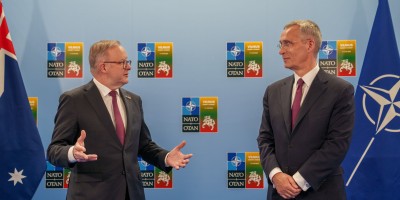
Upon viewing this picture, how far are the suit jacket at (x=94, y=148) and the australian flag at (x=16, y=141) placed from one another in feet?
2.84

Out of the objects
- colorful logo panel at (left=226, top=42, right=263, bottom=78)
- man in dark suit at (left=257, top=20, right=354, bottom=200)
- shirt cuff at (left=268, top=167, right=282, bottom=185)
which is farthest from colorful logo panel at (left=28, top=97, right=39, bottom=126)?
shirt cuff at (left=268, top=167, right=282, bottom=185)

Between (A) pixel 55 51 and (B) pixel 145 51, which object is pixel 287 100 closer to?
(B) pixel 145 51

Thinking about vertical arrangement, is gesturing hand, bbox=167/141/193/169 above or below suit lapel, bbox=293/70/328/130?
below

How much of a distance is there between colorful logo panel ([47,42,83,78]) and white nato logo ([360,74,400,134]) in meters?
2.30

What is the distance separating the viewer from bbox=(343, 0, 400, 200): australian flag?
352 centimetres

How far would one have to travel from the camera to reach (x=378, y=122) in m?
3.56

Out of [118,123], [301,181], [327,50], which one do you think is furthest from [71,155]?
[327,50]

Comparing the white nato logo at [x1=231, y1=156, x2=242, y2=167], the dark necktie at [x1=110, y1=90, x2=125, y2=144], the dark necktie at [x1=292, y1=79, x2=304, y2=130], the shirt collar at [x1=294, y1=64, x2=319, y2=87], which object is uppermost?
the shirt collar at [x1=294, y1=64, x2=319, y2=87]

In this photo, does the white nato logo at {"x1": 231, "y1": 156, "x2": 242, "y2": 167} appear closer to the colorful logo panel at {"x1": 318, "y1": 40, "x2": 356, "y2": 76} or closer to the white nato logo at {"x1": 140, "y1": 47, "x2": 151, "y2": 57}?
the colorful logo panel at {"x1": 318, "y1": 40, "x2": 356, "y2": 76}

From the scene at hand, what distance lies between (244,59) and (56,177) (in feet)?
6.02

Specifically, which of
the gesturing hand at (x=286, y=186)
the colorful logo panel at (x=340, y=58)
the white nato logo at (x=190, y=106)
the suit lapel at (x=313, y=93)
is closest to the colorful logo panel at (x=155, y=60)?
the white nato logo at (x=190, y=106)

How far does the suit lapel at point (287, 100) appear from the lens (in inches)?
105

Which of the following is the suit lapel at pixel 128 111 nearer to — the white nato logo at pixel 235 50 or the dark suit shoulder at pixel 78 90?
the dark suit shoulder at pixel 78 90

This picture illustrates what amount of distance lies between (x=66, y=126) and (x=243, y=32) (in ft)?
5.73
